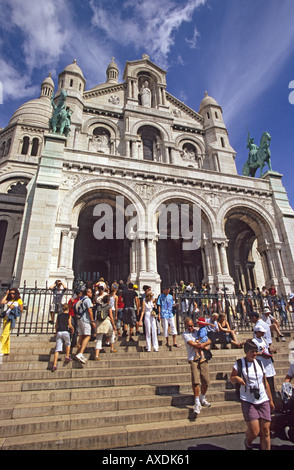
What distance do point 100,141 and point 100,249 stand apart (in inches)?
378

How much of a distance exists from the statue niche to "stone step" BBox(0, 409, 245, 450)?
20.3 metres

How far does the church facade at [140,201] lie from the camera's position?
13000 mm

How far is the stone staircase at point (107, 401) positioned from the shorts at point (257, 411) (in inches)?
47.0

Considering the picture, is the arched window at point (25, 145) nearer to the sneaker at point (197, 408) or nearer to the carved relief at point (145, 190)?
the carved relief at point (145, 190)

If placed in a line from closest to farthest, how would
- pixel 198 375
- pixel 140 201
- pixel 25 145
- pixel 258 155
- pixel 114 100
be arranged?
pixel 198 375 < pixel 140 201 < pixel 258 155 < pixel 114 100 < pixel 25 145

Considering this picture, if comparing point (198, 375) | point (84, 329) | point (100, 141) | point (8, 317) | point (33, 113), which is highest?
point (33, 113)

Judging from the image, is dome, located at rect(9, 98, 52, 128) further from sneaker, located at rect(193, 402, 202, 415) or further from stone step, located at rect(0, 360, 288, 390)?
sneaker, located at rect(193, 402, 202, 415)

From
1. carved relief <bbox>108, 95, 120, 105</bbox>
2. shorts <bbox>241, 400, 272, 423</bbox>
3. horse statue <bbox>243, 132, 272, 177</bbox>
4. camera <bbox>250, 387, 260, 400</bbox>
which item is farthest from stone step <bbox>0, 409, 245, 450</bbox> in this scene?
carved relief <bbox>108, 95, 120, 105</bbox>

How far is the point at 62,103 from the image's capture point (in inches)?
666

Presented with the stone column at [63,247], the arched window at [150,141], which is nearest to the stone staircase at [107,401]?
the stone column at [63,247]

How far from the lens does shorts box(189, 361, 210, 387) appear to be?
470cm

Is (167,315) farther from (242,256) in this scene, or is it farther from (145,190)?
(242,256)

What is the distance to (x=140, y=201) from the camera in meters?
14.5

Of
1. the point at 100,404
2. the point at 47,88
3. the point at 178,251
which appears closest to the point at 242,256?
the point at 178,251
